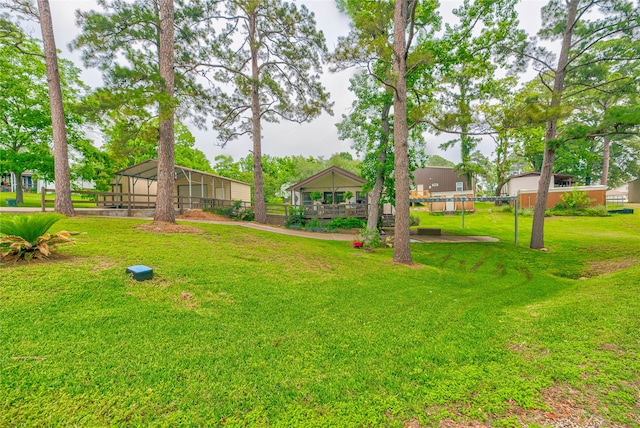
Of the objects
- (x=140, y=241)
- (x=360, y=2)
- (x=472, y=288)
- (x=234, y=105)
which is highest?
(x=360, y=2)

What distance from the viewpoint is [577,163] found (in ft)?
111

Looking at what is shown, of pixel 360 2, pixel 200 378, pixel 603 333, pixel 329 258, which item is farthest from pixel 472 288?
pixel 360 2

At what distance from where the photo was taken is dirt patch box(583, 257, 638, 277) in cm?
708

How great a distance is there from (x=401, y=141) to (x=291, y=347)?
6.64 meters

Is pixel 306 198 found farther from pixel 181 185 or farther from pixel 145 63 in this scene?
pixel 145 63

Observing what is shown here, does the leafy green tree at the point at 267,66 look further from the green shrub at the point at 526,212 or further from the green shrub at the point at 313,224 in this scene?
the green shrub at the point at 526,212

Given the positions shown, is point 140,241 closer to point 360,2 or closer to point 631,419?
point 631,419

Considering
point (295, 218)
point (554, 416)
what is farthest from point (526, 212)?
point (554, 416)

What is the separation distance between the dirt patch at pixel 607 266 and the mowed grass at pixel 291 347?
2275mm

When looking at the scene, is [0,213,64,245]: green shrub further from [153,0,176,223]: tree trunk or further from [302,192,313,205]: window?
[302,192,313,205]: window

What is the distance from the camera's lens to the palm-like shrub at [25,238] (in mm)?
4055

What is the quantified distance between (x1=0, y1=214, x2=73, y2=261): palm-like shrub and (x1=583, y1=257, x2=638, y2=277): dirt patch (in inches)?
494

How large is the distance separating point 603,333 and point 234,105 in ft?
48.7

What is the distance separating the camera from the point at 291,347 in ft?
9.12
